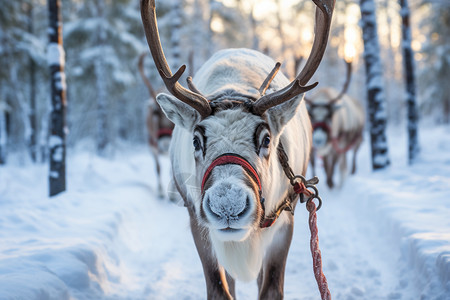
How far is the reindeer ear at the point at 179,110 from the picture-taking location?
260 centimetres

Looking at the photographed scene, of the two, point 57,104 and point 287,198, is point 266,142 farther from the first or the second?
point 57,104

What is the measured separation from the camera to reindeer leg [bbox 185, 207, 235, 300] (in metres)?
2.80

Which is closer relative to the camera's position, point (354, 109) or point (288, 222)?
point (288, 222)

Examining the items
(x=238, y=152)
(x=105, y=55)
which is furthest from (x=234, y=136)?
Answer: (x=105, y=55)

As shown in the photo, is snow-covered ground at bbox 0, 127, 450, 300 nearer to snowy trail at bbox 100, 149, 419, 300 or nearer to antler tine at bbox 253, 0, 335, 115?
snowy trail at bbox 100, 149, 419, 300

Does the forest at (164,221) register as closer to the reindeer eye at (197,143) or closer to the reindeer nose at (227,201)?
the reindeer eye at (197,143)

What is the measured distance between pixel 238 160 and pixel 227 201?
0.30 m

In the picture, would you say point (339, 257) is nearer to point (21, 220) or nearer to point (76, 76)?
point (21, 220)

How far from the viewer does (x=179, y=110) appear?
8.63 ft

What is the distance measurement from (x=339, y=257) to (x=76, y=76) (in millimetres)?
14231

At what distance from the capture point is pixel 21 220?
4414mm

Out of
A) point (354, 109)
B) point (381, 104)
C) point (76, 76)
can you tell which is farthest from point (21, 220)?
point (76, 76)

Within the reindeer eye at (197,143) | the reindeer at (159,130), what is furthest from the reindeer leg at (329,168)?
the reindeer eye at (197,143)

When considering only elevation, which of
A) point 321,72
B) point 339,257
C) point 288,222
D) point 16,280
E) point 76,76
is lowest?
point 339,257
